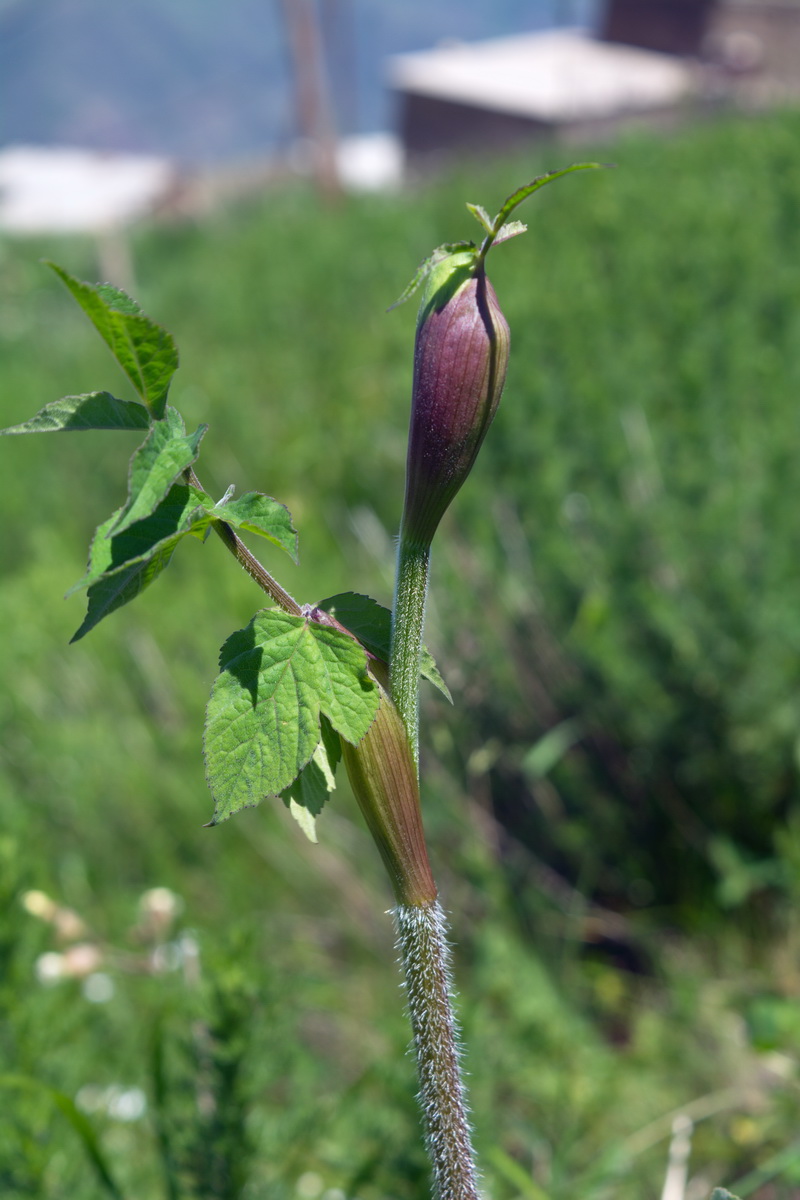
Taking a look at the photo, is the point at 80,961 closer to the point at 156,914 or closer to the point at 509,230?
the point at 156,914

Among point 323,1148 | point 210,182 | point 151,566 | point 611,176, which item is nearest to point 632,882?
point 323,1148

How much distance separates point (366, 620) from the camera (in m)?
0.48

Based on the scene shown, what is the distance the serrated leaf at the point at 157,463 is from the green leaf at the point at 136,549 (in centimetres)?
1

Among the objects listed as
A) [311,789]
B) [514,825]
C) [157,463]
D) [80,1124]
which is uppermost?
[514,825]

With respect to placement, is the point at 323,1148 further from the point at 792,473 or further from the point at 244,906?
the point at 792,473

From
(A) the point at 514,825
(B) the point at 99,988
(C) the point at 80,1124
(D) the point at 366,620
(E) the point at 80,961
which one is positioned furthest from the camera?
(A) the point at 514,825

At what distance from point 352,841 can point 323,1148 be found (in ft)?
2.53

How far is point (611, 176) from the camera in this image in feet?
18.8

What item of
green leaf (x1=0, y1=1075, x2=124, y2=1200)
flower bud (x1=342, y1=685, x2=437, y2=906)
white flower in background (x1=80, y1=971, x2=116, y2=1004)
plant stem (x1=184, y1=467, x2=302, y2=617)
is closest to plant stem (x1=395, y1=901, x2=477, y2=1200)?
flower bud (x1=342, y1=685, x2=437, y2=906)

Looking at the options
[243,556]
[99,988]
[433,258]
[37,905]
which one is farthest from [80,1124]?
[99,988]

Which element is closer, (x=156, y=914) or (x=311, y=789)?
(x=311, y=789)

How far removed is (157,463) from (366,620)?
134 millimetres

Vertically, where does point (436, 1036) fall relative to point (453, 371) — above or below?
below

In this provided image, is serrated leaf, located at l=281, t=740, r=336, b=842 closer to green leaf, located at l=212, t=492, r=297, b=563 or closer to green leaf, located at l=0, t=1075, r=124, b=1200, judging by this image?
green leaf, located at l=212, t=492, r=297, b=563
